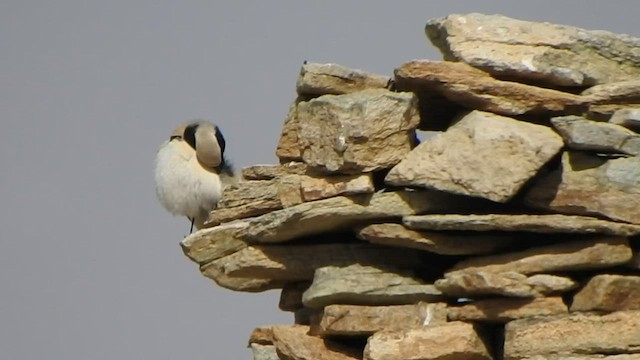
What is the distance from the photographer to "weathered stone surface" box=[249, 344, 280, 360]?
18953 mm

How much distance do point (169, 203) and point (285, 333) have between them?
13.2 feet

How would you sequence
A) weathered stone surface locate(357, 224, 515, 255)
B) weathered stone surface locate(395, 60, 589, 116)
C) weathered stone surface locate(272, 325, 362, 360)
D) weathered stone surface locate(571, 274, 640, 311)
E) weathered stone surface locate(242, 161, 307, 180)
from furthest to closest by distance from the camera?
weathered stone surface locate(242, 161, 307, 180), weathered stone surface locate(272, 325, 362, 360), weathered stone surface locate(357, 224, 515, 255), weathered stone surface locate(395, 60, 589, 116), weathered stone surface locate(571, 274, 640, 311)

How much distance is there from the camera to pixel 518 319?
56.1ft

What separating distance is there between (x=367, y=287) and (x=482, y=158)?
1572mm

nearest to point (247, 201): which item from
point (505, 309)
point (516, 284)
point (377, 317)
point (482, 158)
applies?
point (377, 317)

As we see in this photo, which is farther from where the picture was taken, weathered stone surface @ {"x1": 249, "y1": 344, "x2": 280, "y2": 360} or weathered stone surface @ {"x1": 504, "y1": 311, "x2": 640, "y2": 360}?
weathered stone surface @ {"x1": 249, "y1": 344, "x2": 280, "y2": 360}

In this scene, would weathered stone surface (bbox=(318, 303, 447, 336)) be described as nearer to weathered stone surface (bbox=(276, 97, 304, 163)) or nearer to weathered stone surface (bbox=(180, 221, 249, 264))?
weathered stone surface (bbox=(180, 221, 249, 264))

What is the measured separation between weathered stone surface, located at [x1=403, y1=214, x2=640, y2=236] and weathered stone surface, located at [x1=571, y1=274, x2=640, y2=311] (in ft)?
1.26

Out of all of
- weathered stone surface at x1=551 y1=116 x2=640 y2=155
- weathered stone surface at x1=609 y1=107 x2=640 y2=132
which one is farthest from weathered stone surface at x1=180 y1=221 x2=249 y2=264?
weathered stone surface at x1=609 y1=107 x2=640 y2=132

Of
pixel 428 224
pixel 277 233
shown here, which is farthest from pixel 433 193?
pixel 277 233

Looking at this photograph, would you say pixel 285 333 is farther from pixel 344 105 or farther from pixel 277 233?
pixel 344 105

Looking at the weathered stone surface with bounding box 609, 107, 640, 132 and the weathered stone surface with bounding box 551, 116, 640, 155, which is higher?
the weathered stone surface with bounding box 609, 107, 640, 132

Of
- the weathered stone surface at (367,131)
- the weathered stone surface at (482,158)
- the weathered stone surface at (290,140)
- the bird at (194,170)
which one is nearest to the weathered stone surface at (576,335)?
the weathered stone surface at (482,158)

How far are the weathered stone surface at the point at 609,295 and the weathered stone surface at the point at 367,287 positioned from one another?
1337 mm
